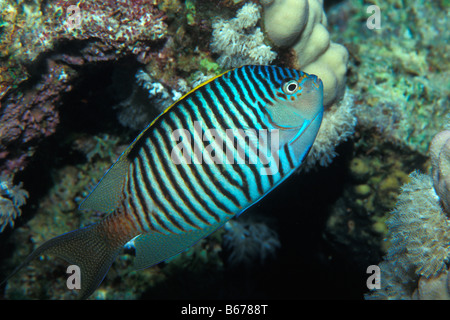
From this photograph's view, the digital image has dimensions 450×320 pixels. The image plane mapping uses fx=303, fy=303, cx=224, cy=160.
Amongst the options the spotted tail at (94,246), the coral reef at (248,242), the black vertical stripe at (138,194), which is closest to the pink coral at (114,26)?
the black vertical stripe at (138,194)

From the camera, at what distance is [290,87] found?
1.88 meters

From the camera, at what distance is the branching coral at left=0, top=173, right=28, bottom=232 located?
3092mm

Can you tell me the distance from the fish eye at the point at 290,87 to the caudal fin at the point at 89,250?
1449 millimetres

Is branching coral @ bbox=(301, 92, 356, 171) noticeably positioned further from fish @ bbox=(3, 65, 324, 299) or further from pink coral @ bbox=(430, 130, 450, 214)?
fish @ bbox=(3, 65, 324, 299)

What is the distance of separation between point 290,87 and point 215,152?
0.62 meters

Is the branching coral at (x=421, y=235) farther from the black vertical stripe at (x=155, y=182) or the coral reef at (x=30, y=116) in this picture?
the coral reef at (x=30, y=116)

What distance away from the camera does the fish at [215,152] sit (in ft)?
6.01

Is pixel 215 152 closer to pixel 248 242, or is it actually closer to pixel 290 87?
pixel 290 87

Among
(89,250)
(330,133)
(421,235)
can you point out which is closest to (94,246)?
(89,250)

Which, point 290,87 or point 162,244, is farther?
point 162,244
